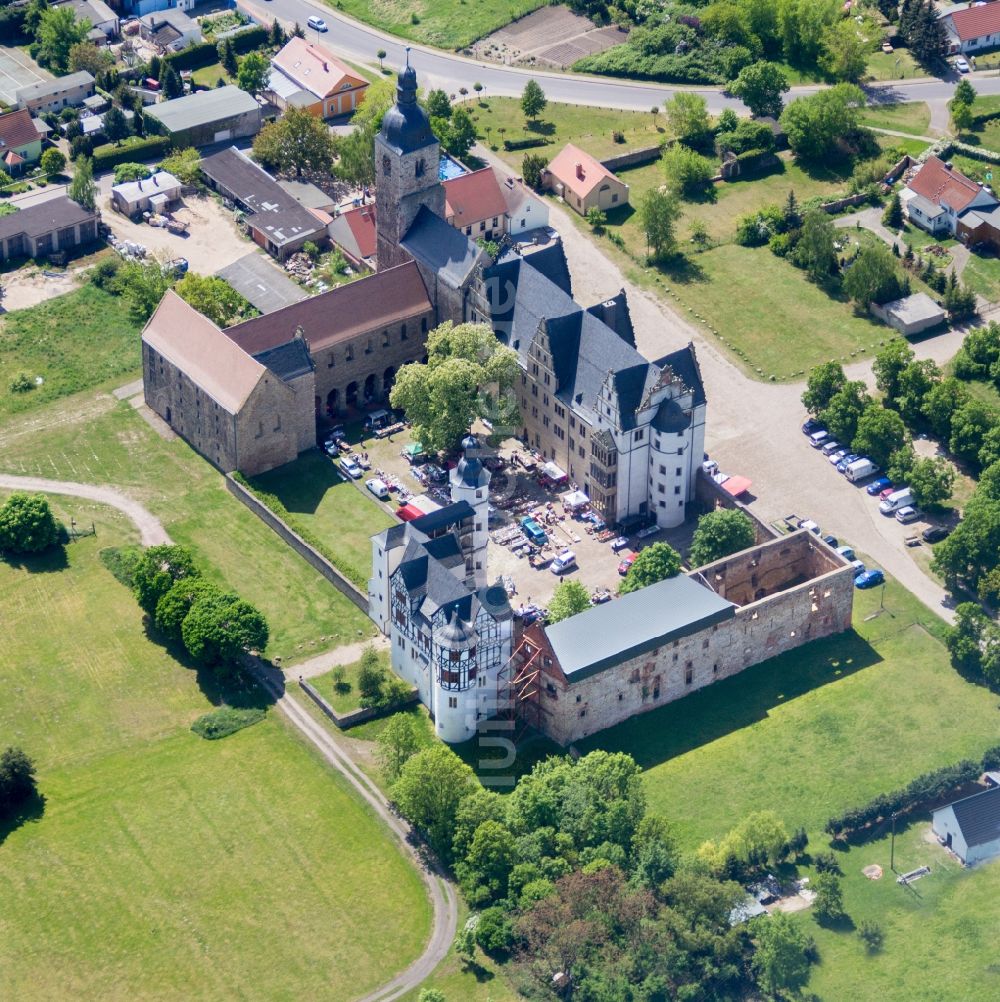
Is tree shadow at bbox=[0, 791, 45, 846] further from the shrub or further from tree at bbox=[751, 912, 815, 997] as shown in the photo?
tree at bbox=[751, 912, 815, 997]

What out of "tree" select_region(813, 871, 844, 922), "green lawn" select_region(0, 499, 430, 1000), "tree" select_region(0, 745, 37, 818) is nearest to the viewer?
"green lawn" select_region(0, 499, 430, 1000)

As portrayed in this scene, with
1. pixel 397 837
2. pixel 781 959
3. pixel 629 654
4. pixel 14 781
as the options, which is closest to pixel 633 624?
pixel 629 654

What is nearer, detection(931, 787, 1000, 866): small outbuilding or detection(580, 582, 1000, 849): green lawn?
detection(931, 787, 1000, 866): small outbuilding

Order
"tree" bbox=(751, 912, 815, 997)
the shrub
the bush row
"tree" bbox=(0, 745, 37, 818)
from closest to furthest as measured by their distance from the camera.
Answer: "tree" bbox=(751, 912, 815, 997) → the bush row → "tree" bbox=(0, 745, 37, 818) → the shrub

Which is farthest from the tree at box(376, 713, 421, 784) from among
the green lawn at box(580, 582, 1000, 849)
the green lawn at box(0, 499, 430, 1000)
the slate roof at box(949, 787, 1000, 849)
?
the slate roof at box(949, 787, 1000, 849)

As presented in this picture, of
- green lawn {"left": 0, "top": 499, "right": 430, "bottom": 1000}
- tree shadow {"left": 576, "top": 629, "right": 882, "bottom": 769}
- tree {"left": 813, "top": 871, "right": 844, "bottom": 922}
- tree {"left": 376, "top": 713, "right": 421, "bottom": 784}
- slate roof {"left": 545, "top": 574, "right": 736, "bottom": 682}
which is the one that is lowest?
green lawn {"left": 0, "top": 499, "right": 430, "bottom": 1000}

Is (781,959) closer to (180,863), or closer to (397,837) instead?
(397,837)

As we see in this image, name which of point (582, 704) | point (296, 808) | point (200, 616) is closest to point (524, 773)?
point (582, 704)
